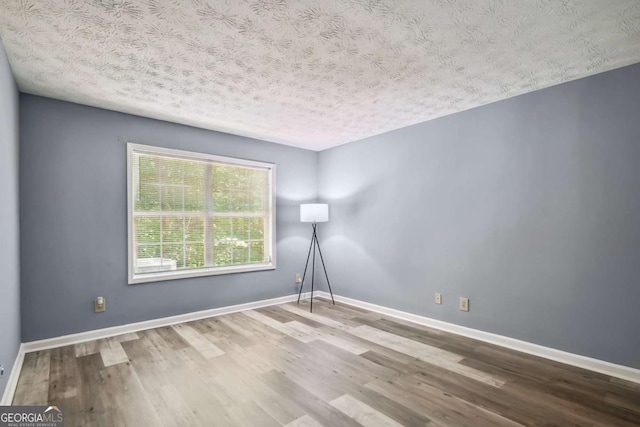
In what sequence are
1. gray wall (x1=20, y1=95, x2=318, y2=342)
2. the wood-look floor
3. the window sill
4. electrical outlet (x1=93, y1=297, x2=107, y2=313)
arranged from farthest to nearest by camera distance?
the window sill < electrical outlet (x1=93, y1=297, x2=107, y2=313) < gray wall (x1=20, y1=95, x2=318, y2=342) < the wood-look floor

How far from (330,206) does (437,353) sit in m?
2.67

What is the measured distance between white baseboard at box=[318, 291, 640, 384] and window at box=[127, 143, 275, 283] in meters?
2.04

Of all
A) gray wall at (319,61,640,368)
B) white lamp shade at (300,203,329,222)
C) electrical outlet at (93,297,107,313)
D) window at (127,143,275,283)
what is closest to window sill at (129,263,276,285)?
window at (127,143,275,283)

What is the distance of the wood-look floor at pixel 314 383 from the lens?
1.95 metres

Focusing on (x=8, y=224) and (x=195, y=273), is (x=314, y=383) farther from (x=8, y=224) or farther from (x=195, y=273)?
(x=8, y=224)

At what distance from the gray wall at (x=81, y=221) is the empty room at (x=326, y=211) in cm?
2

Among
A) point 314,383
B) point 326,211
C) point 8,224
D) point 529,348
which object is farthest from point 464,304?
point 8,224

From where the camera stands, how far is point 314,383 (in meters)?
2.35

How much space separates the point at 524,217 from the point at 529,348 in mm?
1198

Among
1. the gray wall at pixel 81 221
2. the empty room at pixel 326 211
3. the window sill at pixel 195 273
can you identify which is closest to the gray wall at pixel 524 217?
the empty room at pixel 326 211

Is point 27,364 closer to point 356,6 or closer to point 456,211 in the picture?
point 356,6

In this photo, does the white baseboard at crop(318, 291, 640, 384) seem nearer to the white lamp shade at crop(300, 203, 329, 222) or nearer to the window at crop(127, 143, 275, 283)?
the white lamp shade at crop(300, 203, 329, 222)

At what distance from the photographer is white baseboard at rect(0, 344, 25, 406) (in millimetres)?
2020

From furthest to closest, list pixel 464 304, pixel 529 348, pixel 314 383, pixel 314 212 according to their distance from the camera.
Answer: pixel 314 212, pixel 464 304, pixel 529 348, pixel 314 383
